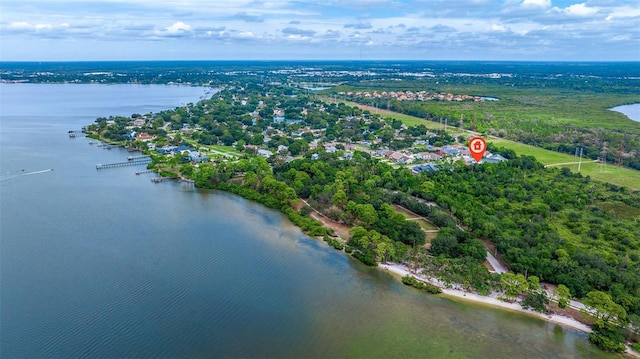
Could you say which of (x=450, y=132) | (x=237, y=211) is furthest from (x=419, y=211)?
(x=450, y=132)

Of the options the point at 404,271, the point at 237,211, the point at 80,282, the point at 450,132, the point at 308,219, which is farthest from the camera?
the point at 450,132

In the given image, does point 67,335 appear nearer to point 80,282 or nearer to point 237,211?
point 80,282

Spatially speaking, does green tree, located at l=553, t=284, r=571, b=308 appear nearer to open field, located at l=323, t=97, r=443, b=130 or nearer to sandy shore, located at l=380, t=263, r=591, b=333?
sandy shore, located at l=380, t=263, r=591, b=333

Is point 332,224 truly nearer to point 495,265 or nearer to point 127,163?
point 495,265

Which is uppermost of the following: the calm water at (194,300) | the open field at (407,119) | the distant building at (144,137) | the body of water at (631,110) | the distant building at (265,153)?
the body of water at (631,110)

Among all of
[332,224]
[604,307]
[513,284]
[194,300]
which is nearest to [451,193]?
[332,224]

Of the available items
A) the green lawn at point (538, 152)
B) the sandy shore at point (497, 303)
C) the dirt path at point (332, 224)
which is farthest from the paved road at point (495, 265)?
the green lawn at point (538, 152)

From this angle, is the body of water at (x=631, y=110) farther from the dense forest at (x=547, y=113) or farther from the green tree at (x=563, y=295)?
the green tree at (x=563, y=295)
